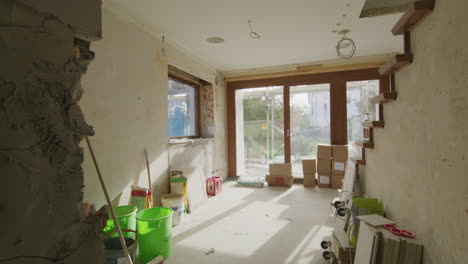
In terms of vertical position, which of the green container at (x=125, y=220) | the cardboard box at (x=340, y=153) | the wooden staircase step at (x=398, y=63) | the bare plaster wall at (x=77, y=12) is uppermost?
the bare plaster wall at (x=77, y=12)

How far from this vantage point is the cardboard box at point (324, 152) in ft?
13.7

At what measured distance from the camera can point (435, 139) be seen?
109cm

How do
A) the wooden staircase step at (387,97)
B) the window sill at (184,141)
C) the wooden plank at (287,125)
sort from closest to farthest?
1. the wooden staircase step at (387,97)
2. the window sill at (184,141)
3. the wooden plank at (287,125)

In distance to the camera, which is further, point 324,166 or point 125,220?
point 324,166

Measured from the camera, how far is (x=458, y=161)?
0.93m

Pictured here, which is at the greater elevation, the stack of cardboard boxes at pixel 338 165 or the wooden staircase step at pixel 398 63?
the wooden staircase step at pixel 398 63

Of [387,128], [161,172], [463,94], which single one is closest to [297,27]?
[387,128]

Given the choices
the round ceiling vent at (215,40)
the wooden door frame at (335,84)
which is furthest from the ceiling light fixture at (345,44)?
the round ceiling vent at (215,40)

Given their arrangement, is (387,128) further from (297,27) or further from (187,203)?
(187,203)

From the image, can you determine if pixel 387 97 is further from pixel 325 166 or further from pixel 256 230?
pixel 325 166

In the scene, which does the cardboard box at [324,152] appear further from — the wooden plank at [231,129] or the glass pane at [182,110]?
the glass pane at [182,110]

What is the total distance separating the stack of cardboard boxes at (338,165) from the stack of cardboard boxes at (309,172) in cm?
34

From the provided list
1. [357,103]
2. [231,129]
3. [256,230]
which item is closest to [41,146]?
[256,230]

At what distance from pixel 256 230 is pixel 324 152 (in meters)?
2.33
